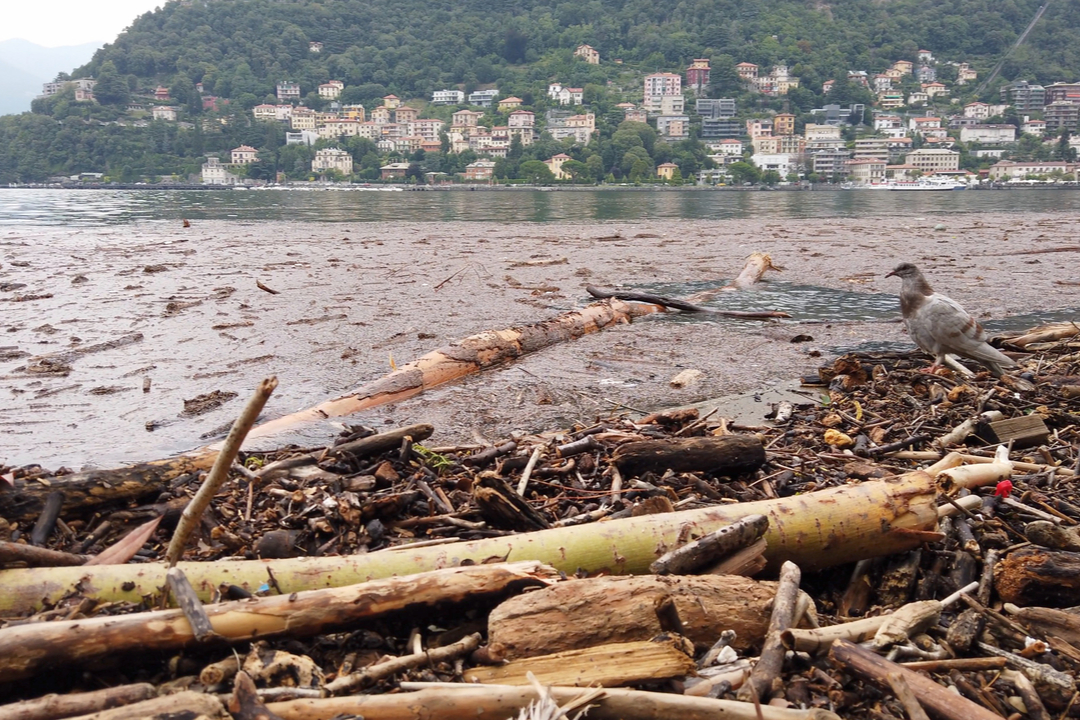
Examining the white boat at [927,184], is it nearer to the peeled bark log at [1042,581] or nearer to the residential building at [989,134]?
the residential building at [989,134]

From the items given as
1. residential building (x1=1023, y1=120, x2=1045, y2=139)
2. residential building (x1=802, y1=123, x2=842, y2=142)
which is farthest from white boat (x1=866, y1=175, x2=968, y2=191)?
residential building (x1=1023, y1=120, x2=1045, y2=139)

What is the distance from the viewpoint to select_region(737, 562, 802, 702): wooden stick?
8.67 ft

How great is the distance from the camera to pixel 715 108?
175250mm

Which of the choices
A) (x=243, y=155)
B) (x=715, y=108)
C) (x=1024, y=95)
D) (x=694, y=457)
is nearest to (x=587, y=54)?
(x=715, y=108)

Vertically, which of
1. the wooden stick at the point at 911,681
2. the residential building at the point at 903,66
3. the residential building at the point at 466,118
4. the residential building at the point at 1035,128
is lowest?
the wooden stick at the point at 911,681

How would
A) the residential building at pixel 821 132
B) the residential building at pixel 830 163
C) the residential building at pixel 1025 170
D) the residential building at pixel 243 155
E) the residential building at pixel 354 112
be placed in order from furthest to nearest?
the residential building at pixel 354 112 < the residential building at pixel 821 132 < the residential building at pixel 830 163 < the residential building at pixel 243 155 < the residential building at pixel 1025 170

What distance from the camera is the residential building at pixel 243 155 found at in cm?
13062

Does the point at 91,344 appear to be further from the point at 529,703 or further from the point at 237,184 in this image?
the point at 237,184

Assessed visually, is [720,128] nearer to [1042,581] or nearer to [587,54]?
[587,54]

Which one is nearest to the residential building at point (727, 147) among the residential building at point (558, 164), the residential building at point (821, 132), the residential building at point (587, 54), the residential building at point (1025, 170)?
the residential building at point (821, 132)

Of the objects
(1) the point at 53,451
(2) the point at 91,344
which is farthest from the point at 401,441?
(2) the point at 91,344

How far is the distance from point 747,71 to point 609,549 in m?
204

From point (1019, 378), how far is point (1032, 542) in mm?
3731

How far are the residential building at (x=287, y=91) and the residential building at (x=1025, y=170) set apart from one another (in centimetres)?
14118
